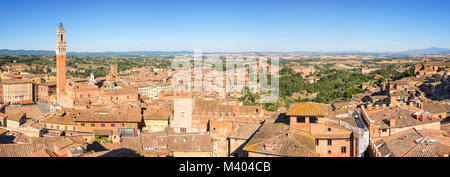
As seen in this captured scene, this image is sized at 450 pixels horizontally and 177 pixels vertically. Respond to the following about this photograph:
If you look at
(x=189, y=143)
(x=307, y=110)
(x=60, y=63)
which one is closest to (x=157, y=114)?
(x=189, y=143)

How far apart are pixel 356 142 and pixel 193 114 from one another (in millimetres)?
10264

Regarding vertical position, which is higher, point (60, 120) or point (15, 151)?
point (15, 151)

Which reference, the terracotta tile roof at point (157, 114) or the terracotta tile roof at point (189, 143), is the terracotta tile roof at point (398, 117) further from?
the terracotta tile roof at point (157, 114)

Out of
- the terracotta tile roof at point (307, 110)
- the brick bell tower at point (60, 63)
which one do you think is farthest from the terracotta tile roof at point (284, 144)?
the brick bell tower at point (60, 63)

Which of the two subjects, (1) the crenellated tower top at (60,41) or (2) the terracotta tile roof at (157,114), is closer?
(2) the terracotta tile roof at (157,114)

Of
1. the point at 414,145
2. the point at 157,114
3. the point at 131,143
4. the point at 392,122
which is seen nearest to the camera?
the point at 414,145

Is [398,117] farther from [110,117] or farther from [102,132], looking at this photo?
[110,117]

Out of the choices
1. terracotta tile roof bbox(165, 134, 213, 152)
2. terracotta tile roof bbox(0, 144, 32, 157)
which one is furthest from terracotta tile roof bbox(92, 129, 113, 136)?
terracotta tile roof bbox(0, 144, 32, 157)

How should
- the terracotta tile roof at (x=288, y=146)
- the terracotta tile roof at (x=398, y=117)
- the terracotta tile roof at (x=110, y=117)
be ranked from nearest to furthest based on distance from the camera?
the terracotta tile roof at (x=288, y=146), the terracotta tile roof at (x=398, y=117), the terracotta tile roof at (x=110, y=117)

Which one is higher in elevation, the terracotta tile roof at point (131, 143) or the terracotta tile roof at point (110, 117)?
the terracotta tile roof at point (110, 117)

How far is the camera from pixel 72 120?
871 inches

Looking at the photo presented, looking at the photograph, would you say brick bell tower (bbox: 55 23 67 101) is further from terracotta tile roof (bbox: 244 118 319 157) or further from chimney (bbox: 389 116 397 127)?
chimney (bbox: 389 116 397 127)
